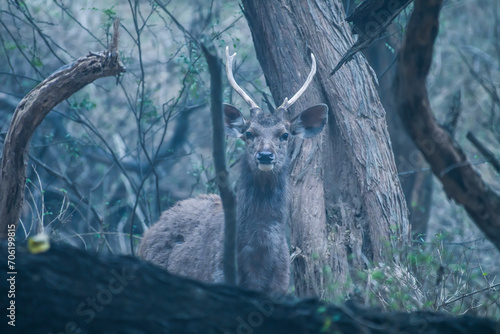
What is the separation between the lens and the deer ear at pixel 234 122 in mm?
8062

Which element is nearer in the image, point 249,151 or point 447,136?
point 447,136

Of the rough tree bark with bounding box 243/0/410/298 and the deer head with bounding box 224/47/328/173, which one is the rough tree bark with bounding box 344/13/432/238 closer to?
the rough tree bark with bounding box 243/0/410/298

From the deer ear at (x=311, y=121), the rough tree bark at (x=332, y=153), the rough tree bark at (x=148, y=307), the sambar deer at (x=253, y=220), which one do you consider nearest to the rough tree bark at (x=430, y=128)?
the rough tree bark at (x=148, y=307)

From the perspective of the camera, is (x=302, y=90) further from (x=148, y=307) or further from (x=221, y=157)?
(x=148, y=307)

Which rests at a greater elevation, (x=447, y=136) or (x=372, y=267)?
(x=447, y=136)

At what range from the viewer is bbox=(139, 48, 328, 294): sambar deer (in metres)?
7.02

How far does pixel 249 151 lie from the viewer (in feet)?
25.2

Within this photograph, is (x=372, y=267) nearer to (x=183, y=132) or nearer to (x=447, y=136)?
(x=447, y=136)

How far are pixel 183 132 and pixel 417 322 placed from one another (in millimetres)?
9420

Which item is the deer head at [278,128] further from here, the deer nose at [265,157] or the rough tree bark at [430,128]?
the rough tree bark at [430,128]

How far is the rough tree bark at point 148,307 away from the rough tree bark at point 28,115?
2119mm

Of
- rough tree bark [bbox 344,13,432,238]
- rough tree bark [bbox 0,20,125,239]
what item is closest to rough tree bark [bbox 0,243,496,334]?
rough tree bark [bbox 0,20,125,239]

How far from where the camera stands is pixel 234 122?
818 centimetres

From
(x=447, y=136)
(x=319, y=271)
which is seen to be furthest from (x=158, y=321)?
(x=319, y=271)
